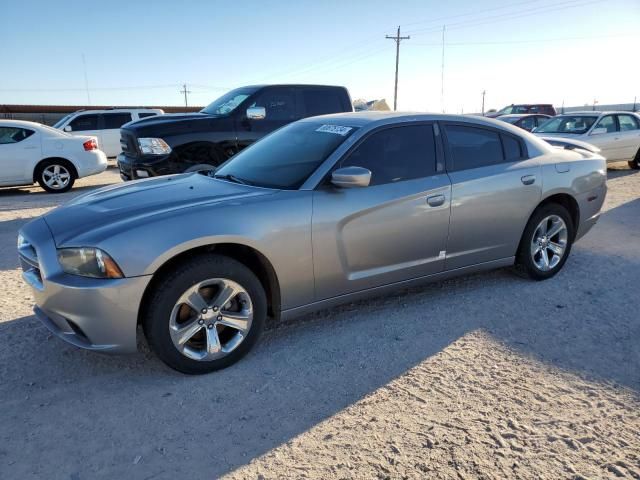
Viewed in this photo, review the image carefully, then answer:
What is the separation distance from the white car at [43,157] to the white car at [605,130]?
9995mm

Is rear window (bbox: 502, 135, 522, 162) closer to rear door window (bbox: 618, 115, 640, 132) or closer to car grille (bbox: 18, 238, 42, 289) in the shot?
car grille (bbox: 18, 238, 42, 289)

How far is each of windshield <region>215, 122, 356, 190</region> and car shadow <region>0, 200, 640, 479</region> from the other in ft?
3.69

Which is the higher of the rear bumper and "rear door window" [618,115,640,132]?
"rear door window" [618,115,640,132]

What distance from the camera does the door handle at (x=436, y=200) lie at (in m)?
3.83

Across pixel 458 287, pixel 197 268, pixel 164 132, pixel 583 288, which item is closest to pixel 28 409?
pixel 197 268

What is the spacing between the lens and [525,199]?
4.40 m

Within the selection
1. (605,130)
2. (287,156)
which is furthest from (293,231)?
(605,130)

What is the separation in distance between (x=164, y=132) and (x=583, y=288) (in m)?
5.69

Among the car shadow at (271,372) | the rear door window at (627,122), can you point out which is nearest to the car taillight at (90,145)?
the car shadow at (271,372)

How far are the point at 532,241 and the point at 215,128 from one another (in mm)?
4850

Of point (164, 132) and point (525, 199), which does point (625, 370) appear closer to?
point (525, 199)

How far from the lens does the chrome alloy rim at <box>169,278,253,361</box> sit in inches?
118

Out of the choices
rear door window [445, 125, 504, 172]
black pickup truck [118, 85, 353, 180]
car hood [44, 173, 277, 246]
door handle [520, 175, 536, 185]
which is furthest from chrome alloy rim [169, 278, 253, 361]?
black pickup truck [118, 85, 353, 180]

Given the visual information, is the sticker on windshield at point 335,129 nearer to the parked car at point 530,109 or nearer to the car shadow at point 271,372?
the car shadow at point 271,372
